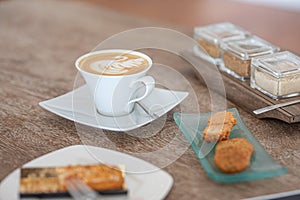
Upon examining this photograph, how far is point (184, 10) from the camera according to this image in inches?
109

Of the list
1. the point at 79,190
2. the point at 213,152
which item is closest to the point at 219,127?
the point at 213,152

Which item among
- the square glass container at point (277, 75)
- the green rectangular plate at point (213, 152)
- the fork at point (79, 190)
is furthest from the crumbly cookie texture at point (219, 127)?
the fork at point (79, 190)

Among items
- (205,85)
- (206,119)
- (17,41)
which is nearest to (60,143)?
(206,119)

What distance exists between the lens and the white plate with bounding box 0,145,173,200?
2.52 ft

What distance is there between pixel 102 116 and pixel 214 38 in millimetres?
377

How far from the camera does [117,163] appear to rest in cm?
84

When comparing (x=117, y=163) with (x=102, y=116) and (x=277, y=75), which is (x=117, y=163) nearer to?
(x=102, y=116)

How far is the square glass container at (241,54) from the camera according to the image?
3.67 feet

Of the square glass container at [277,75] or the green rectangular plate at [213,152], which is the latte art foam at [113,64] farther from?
the square glass container at [277,75]

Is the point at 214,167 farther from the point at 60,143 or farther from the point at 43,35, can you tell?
the point at 43,35

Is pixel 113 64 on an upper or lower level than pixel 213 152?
upper

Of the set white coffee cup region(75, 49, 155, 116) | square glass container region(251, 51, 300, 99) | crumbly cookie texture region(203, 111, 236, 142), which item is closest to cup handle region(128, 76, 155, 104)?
white coffee cup region(75, 49, 155, 116)

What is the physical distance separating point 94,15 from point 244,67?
68 cm

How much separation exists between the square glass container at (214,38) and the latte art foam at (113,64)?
23cm
